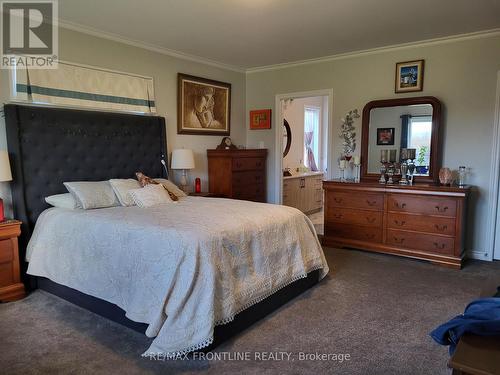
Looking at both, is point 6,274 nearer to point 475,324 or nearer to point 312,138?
point 475,324

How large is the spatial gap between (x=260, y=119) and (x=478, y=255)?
3.49 metres

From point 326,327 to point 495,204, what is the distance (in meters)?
2.76

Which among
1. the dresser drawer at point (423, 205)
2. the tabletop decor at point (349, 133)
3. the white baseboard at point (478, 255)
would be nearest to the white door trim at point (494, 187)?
the white baseboard at point (478, 255)

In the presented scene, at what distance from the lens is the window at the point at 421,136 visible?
4336 millimetres

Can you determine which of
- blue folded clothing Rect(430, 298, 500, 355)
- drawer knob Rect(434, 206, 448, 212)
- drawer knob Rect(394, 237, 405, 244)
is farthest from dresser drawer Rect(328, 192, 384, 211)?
blue folded clothing Rect(430, 298, 500, 355)

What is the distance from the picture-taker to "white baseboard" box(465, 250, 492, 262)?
4.18 meters

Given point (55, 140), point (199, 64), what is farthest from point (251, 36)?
point (55, 140)

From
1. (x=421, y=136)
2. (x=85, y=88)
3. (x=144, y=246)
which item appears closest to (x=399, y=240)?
(x=421, y=136)

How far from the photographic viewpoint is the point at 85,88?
12.4 feet

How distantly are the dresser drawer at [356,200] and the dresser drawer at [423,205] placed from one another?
0.42 ft

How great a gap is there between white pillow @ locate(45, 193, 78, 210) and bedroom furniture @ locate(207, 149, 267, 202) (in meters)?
2.13

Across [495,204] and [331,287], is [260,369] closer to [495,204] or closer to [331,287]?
[331,287]

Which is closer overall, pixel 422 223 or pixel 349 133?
pixel 422 223

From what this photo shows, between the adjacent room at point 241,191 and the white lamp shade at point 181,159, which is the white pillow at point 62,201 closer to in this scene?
the adjacent room at point 241,191
